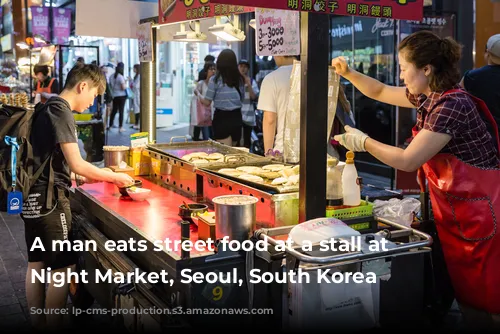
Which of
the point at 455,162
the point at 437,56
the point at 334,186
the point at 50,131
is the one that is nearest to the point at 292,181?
the point at 334,186

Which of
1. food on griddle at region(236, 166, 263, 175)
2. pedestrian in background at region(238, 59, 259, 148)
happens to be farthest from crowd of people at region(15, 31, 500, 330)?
pedestrian in background at region(238, 59, 259, 148)

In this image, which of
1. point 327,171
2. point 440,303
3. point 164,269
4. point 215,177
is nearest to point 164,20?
point 215,177

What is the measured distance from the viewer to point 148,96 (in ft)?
19.4

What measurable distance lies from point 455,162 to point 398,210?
23.3 inches

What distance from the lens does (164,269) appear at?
9.34ft

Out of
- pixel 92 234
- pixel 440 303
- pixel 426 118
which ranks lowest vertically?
pixel 440 303

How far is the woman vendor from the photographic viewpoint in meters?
3.00

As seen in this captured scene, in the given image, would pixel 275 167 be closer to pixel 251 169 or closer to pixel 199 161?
pixel 251 169

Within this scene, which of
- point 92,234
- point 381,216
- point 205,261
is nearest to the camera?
point 205,261

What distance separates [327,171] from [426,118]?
1.93 ft

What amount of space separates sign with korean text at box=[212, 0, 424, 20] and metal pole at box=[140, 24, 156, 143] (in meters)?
3.37

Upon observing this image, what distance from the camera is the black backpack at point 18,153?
3506 mm

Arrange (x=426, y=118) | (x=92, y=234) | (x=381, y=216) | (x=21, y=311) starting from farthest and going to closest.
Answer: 1. (x=21, y=311)
2. (x=92, y=234)
3. (x=381, y=216)
4. (x=426, y=118)

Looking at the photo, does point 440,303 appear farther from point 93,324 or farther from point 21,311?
point 21,311
